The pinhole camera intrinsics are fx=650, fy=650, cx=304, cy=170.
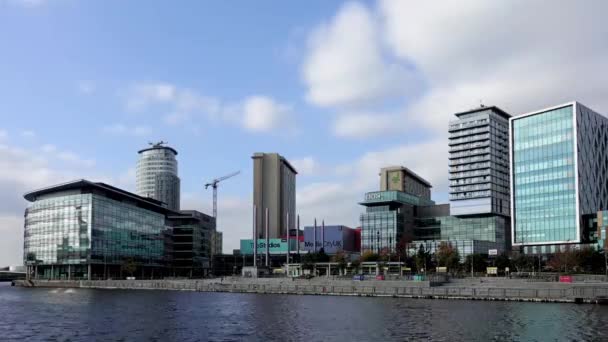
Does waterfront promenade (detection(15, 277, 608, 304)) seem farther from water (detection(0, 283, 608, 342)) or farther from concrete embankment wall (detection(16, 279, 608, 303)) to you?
water (detection(0, 283, 608, 342))

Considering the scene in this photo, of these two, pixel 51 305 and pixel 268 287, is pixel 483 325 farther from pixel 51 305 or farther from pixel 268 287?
pixel 268 287

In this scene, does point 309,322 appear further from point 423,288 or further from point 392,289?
point 392,289

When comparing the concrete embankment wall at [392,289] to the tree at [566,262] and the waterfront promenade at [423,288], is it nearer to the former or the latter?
the waterfront promenade at [423,288]

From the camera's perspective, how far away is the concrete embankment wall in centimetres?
10725

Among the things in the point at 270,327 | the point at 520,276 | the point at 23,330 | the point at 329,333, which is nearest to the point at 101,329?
the point at 23,330

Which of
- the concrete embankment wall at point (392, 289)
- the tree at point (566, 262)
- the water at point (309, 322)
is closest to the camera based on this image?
the water at point (309, 322)

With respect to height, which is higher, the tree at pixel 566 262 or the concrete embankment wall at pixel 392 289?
the tree at pixel 566 262

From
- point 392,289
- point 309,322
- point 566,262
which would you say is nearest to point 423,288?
point 392,289

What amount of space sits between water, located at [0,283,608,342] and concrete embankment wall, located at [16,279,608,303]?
7.10 m

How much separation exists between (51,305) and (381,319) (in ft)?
202

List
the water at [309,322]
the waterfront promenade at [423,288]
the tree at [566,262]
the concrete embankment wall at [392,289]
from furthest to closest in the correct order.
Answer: the tree at [566,262] < the waterfront promenade at [423,288] < the concrete embankment wall at [392,289] < the water at [309,322]

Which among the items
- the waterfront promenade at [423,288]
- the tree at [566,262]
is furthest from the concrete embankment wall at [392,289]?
the tree at [566,262]

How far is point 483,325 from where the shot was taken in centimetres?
7375

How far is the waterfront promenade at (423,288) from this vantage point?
353ft
